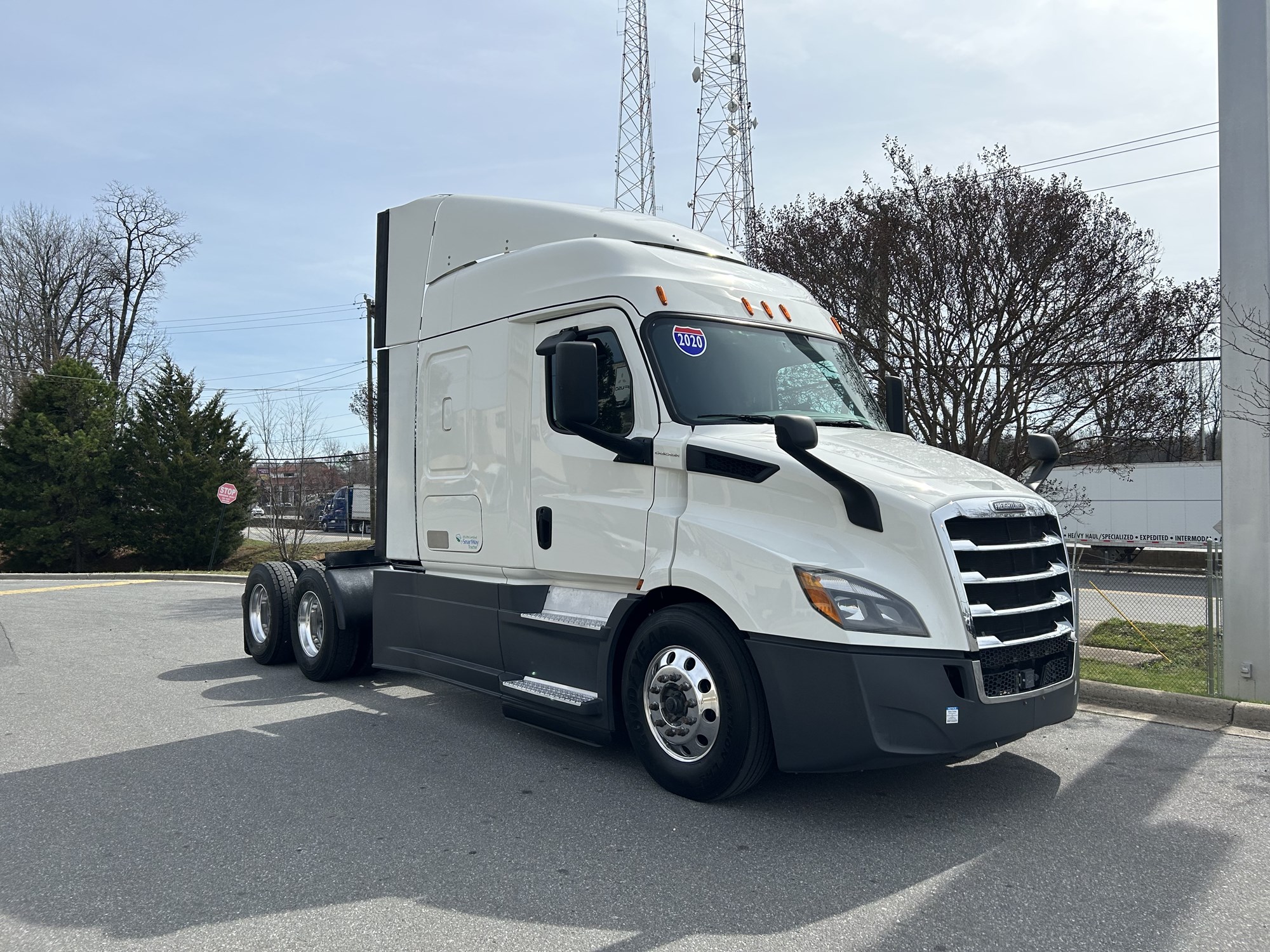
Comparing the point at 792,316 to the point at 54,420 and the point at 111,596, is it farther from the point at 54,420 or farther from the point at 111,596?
the point at 54,420

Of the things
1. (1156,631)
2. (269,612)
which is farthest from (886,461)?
(1156,631)

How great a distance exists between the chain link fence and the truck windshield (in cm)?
194

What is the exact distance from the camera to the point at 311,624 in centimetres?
866

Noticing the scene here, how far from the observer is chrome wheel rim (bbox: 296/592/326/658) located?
27.7ft

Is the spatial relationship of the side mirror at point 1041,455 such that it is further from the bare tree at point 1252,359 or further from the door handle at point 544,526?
the door handle at point 544,526

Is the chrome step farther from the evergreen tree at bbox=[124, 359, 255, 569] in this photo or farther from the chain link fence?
the evergreen tree at bbox=[124, 359, 255, 569]

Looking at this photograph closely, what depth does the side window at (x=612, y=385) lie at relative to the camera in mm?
5566

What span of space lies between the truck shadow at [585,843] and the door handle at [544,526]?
132 cm

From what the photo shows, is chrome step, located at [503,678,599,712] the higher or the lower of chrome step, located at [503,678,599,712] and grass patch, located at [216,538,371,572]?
the higher

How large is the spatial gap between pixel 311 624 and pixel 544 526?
369 centimetres

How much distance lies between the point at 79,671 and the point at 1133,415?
13.1 m

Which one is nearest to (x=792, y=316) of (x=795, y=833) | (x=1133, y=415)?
(x=795, y=833)

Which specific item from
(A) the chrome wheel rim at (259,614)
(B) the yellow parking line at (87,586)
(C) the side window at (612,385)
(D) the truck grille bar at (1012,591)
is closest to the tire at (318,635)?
(A) the chrome wheel rim at (259,614)

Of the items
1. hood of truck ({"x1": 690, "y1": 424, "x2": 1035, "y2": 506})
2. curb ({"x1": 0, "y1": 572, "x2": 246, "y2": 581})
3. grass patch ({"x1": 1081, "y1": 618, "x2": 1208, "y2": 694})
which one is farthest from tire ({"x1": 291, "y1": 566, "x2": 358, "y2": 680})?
curb ({"x1": 0, "y1": 572, "x2": 246, "y2": 581})
